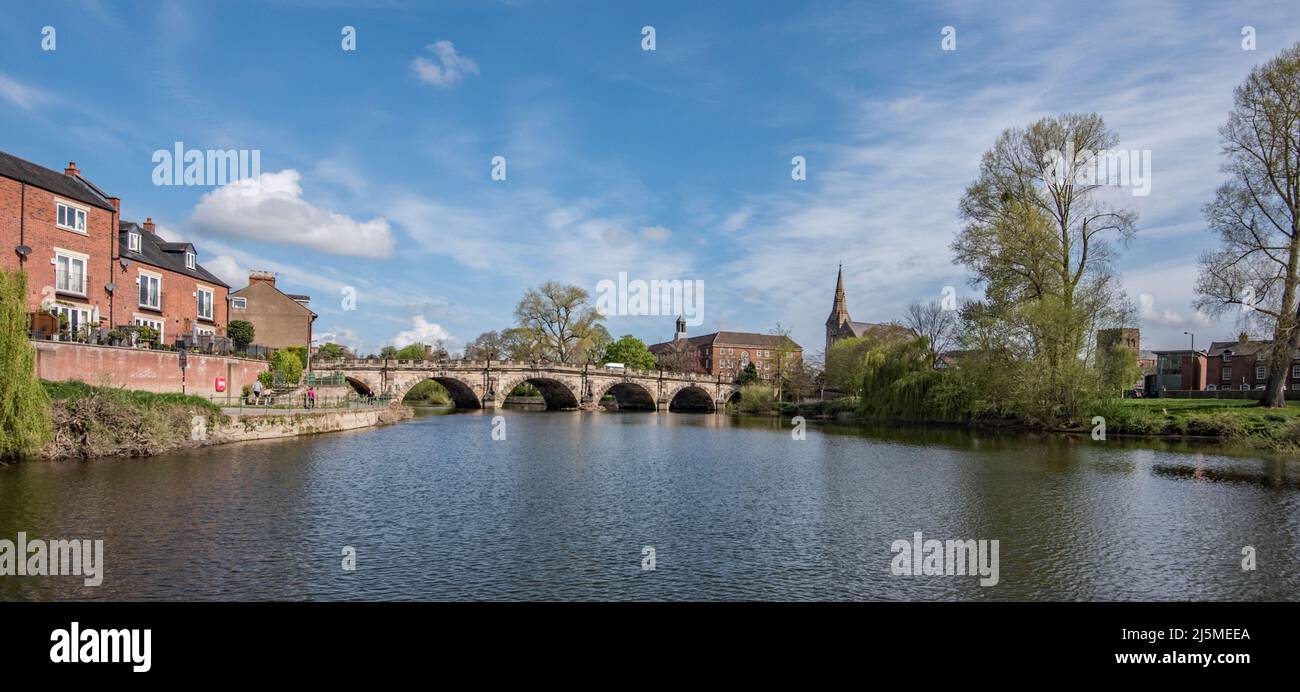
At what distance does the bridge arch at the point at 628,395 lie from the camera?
73.3 m

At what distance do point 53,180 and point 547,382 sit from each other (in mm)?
44459

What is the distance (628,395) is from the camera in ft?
282

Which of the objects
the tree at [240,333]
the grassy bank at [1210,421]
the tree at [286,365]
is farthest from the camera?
the tree at [286,365]

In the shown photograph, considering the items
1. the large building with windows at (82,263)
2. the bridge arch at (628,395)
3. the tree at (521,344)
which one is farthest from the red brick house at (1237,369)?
the large building with windows at (82,263)

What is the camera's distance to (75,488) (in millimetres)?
14797

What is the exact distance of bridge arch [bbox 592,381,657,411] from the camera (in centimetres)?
7331

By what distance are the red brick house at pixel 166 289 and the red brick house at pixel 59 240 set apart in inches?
52.3

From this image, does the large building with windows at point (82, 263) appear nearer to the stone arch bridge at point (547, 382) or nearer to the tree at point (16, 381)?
the tree at point (16, 381)

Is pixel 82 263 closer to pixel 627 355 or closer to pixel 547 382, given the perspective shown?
pixel 547 382

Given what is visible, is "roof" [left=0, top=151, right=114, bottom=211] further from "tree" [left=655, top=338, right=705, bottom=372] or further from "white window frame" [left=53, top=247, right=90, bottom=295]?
"tree" [left=655, top=338, right=705, bottom=372]

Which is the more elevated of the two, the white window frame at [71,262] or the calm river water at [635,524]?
the white window frame at [71,262]

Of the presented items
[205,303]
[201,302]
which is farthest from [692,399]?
[201,302]

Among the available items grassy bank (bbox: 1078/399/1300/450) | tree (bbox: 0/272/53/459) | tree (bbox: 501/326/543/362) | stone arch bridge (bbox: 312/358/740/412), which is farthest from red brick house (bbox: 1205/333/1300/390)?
tree (bbox: 0/272/53/459)
